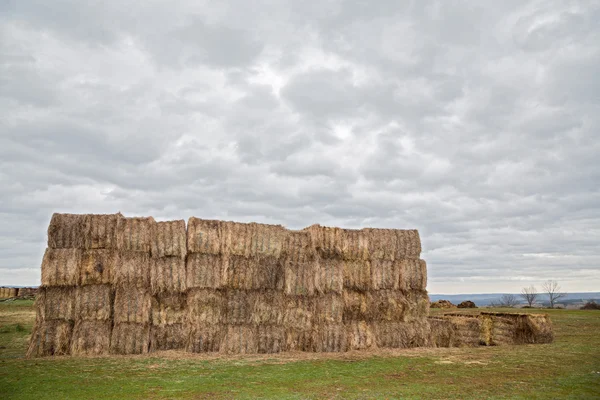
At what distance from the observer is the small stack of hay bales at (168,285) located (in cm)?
1712

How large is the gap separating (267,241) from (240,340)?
12.3 ft

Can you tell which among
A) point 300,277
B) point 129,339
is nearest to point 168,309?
point 129,339

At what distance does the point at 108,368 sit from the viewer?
13633 mm

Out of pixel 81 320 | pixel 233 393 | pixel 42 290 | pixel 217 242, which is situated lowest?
pixel 233 393

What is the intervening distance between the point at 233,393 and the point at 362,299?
971 centimetres

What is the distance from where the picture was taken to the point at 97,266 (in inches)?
671

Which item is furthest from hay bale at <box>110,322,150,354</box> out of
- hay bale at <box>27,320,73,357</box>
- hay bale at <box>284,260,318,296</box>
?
hay bale at <box>284,260,318,296</box>

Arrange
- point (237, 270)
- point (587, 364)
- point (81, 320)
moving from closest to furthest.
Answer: point (587, 364) < point (81, 320) < point (237, 270)

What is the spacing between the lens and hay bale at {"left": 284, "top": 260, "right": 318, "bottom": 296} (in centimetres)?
1831

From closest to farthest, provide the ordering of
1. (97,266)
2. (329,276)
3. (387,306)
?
(97,266) → (329,276) → (387,306)

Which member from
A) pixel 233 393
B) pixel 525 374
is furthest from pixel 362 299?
pixel 233 393

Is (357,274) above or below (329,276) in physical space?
above

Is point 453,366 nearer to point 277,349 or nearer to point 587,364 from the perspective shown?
point 587,364

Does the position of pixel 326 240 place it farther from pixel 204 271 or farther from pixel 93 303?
pixel 93 303
